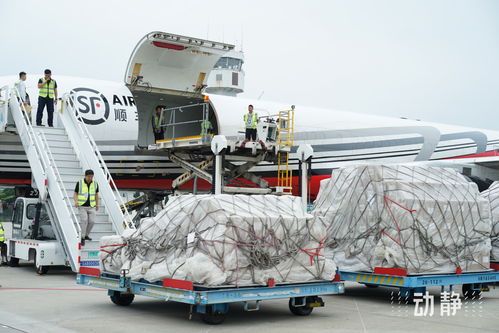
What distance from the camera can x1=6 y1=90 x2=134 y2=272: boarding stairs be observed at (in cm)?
1336

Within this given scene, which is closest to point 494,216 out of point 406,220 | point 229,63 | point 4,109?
point 406,220

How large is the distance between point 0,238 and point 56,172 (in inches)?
88.8

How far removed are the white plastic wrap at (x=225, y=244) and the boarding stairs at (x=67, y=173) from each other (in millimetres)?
3716

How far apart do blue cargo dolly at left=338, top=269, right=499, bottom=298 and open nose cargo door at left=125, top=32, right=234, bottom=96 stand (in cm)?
959

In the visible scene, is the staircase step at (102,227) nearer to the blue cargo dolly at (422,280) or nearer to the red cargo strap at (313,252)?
the blue cargo dolly at (422,280)

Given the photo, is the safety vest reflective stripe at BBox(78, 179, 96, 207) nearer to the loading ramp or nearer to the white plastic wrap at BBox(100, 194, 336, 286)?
the white plastic wrap at BBox(100, 194, 336, 286)

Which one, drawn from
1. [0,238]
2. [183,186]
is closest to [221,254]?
[0,238]

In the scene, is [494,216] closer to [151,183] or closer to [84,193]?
[84,193]

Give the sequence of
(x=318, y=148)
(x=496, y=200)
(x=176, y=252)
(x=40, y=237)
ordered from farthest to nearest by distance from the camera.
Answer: (x=318, y=148)
(x=40, y=237)
(x=496, y=200)
(x=176, y=252)

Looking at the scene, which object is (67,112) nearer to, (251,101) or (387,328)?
(251,101)

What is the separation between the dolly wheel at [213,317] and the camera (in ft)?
27.2

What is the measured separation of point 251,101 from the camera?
2220 centimetres

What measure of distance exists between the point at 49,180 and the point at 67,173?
0.79 m

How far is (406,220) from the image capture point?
10727 mm
